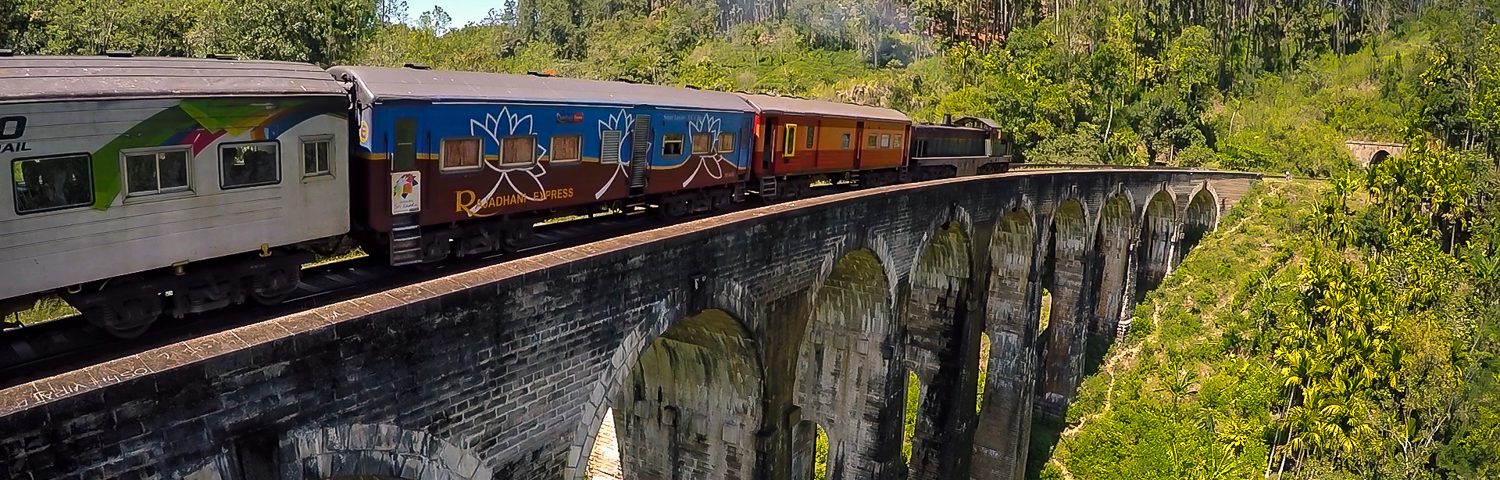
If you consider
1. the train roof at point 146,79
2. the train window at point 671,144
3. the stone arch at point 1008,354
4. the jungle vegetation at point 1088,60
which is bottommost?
the stone arch at point 1008,354

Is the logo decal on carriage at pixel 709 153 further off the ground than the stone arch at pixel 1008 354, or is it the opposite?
the logo decal on carriage at pixel 709 153

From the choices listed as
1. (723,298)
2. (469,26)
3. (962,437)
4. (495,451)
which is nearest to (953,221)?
(962,437)

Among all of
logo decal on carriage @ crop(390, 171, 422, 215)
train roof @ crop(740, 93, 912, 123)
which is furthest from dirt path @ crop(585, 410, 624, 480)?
logo decal on carriage @ crop(390, 171, 422, 215)

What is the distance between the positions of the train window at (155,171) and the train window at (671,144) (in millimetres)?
6753

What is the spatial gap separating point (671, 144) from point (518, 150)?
3.24m

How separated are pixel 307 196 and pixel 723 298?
4.75 m

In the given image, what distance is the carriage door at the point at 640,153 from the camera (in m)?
12.5

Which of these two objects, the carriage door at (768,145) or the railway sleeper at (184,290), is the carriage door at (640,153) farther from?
the railway sleeper at (184,290)

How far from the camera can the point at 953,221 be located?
18.2 meters

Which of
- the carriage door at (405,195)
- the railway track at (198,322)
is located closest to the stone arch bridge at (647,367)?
the railway track at (198,322)

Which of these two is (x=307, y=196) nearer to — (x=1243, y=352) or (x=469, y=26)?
(x=1243, y=352)

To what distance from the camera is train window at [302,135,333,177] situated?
27.0 ft

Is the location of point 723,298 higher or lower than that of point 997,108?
lower

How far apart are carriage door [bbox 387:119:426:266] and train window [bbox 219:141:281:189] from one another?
4.22ft
